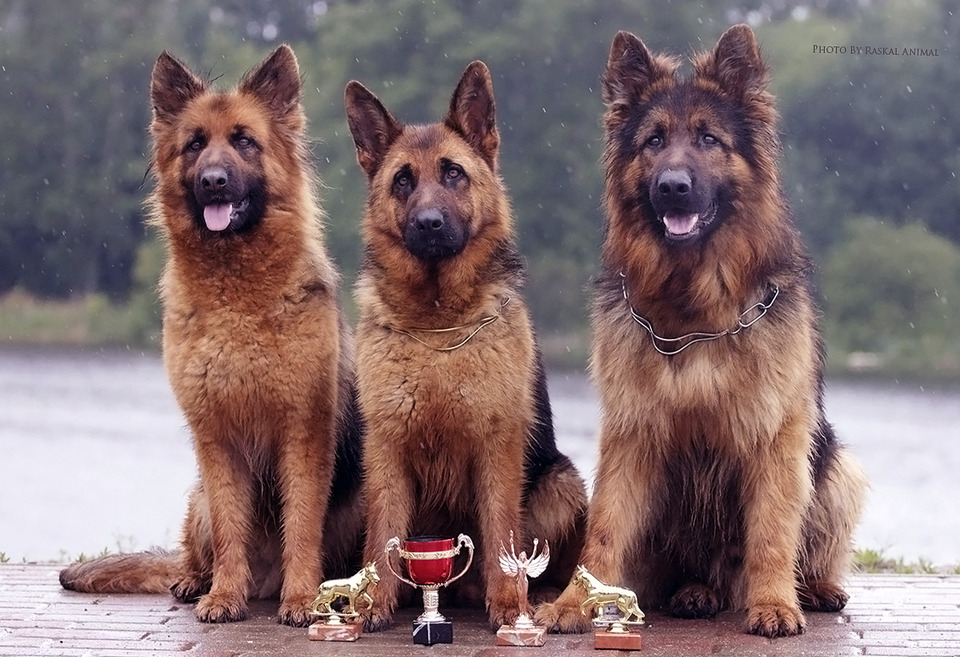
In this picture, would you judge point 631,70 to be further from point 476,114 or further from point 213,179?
point 213,179

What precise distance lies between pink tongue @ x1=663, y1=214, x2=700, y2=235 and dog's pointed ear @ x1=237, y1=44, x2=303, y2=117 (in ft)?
5.66

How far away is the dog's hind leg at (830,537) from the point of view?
4.70 meters

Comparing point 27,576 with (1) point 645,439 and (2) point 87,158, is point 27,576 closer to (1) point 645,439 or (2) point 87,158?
(1) point 645,439

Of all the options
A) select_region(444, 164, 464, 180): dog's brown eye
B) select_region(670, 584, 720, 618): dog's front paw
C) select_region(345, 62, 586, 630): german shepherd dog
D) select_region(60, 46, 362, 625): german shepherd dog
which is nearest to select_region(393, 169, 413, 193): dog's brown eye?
select_region(345, 62, 586, 630): german shepherd dog

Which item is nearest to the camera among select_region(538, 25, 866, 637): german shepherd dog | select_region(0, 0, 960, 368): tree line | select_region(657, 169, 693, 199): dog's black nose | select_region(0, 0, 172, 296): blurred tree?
select_region(657, 169, 693, 199): dog's black nose

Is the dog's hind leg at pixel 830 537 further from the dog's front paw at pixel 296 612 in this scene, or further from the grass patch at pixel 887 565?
the dog's front paw at pixel 296 612

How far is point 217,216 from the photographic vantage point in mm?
4672

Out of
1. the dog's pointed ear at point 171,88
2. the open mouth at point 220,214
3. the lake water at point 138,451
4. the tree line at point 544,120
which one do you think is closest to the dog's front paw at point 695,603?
the open mouth at point 220,214

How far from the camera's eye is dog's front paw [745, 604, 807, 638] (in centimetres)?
423

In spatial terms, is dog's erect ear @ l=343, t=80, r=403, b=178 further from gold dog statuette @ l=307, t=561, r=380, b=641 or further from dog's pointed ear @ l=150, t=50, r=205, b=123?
gold dog statuette @ l=307, t=561, r=380, b=641

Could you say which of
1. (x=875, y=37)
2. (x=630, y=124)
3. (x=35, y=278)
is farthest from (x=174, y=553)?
(x=875, y=37)

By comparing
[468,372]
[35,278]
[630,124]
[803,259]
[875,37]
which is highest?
[875,37]

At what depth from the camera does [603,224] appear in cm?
474

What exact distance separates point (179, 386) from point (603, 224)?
1.84 m
